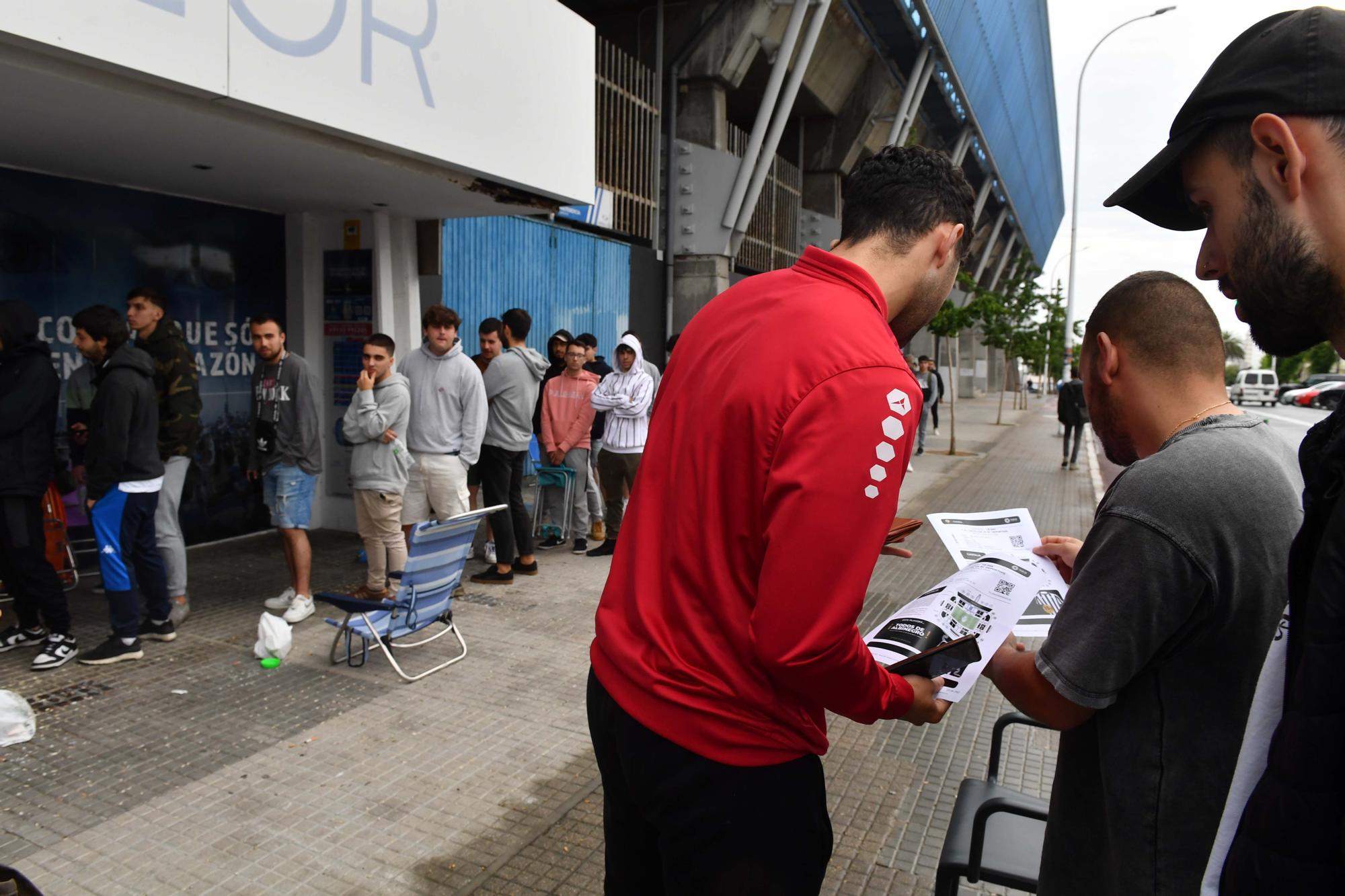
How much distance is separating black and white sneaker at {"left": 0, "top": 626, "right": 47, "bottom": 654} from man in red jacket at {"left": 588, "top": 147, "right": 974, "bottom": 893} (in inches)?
203

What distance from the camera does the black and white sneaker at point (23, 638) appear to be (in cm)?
534

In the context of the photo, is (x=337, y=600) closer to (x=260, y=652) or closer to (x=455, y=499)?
(x=260, y=652)

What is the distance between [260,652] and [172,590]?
1052 mm

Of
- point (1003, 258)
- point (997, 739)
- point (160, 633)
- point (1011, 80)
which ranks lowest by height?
point (160, 633)

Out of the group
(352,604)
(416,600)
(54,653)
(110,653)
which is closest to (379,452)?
(416,600)

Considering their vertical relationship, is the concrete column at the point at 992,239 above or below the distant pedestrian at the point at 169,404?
above

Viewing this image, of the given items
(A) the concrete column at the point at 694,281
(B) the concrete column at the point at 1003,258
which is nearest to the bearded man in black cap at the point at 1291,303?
(A) the concrete column at the point at 694,281

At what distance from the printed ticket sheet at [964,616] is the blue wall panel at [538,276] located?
8.70 m

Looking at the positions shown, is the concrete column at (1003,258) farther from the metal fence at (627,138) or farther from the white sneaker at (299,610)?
A: the white sneaker at (299,610)

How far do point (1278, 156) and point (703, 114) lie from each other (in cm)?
1411

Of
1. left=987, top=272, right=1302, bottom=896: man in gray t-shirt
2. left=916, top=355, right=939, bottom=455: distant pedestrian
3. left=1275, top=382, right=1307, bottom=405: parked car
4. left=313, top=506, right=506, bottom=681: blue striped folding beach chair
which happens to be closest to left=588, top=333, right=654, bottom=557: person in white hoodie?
left=313, top=506, right=506, bottom=681: blue striped folding beach chair

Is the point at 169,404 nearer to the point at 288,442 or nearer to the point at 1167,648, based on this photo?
the point at 288,442

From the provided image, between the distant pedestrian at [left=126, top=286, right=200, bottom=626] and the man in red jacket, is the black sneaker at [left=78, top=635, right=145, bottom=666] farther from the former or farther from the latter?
the man in red jacket

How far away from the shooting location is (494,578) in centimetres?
735
